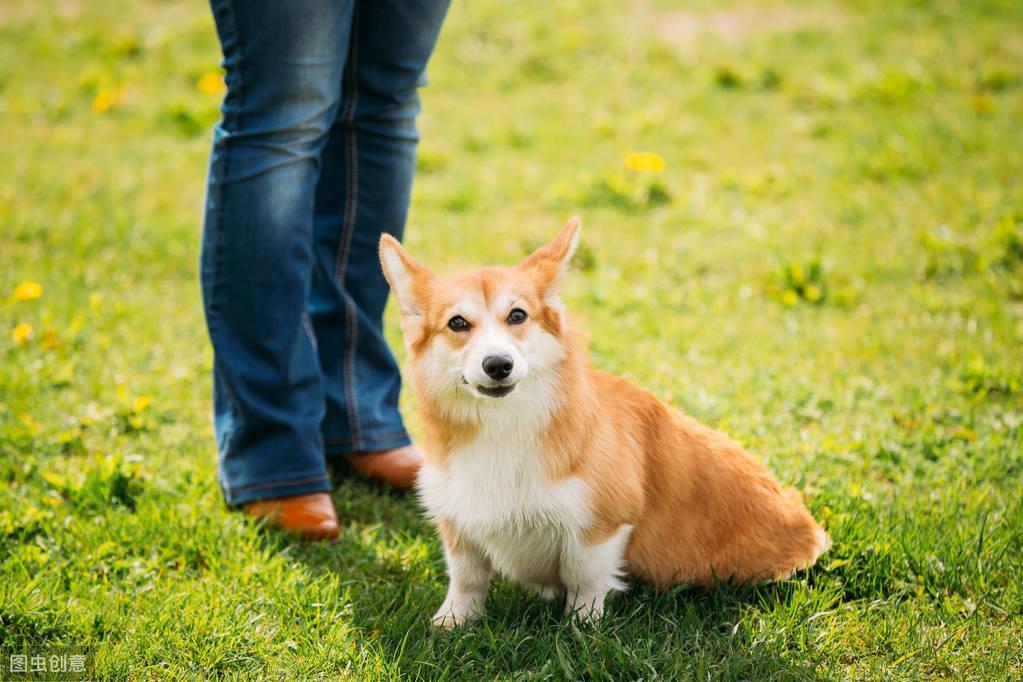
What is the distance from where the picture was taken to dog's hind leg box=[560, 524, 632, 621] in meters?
2.35

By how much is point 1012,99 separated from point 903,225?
2.40 meters

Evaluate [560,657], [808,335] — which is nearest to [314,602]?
[560,657]

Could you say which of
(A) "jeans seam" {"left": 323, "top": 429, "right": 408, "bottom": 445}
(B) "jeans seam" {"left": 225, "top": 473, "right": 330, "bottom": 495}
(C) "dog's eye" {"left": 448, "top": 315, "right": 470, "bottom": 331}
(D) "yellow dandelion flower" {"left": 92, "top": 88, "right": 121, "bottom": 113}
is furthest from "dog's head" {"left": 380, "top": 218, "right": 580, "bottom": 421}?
(D) "yellow dandelion flower" {"left": 92, "top": 88, "right": 121, "bottom": 113}

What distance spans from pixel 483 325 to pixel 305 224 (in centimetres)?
79

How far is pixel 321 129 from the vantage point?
9.07 ft

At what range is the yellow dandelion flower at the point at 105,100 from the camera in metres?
6.98

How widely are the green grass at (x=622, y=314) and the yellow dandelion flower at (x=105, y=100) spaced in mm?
16

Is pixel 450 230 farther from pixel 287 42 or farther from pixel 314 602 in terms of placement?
pixel 314 602

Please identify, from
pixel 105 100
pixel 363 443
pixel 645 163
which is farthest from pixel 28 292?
pixel 645 163

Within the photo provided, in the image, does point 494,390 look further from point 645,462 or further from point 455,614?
point 455,614

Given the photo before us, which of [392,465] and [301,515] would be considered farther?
[392,465]

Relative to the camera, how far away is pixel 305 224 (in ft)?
9.31

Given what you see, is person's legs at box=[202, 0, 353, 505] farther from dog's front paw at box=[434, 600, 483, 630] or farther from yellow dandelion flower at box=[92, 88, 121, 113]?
yellow dandelion flower at box=[92, 88, 121, 113]

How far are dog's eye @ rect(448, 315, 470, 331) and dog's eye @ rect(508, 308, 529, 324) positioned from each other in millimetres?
109
